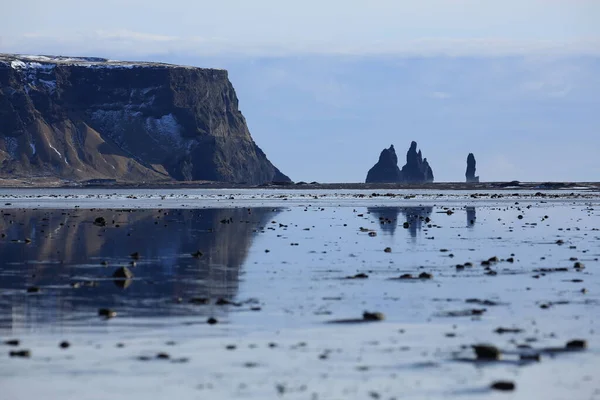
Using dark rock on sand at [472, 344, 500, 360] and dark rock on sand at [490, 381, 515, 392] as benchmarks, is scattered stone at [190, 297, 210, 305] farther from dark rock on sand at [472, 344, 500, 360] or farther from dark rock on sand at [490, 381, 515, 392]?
dark rock on sand at [490, 381, 515, 392]

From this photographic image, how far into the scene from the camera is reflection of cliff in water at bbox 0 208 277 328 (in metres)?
29.2

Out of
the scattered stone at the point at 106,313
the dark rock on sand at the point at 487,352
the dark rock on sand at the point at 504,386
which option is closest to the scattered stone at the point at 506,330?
the dark rock on sand at the point at 487,352

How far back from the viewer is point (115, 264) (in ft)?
133

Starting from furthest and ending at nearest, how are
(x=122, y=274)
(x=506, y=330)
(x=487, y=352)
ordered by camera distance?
(x=122, y=274) → (x=506, y=330) → (x=487, y=352)

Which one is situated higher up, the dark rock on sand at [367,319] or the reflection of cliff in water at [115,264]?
the reflection of cliff in water at [115,264]

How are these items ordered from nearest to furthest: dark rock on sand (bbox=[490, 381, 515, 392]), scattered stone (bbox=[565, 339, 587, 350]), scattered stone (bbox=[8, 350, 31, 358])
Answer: dark rock on sand (bbox=[490, 381, 515, 392]), scattered stone (bbox=[8, 350, 31, 358]), scattered stone (bbox=[565, 339, 587, 350])

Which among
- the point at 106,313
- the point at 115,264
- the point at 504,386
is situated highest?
the point at 115,264

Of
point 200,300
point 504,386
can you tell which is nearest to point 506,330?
point 504,386

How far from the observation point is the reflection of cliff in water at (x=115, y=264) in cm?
2925

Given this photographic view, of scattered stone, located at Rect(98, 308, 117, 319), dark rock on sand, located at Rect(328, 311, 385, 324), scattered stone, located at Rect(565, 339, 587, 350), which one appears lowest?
scattered stone, located at Rect(565, 339, 587, 350)

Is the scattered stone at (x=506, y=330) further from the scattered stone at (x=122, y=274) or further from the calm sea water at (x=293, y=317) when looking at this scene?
the scattered stone at (x=122, y=274)

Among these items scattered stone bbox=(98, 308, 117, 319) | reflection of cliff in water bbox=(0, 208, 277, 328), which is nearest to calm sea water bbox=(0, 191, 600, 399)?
reflection of cliff in water bbox=(0, 208, 277, 328)

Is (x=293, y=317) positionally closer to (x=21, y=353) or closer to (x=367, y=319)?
(x=367, y=319)

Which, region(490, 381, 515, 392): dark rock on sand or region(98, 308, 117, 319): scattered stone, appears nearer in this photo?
region(490, 381, 515, 392): dark rock on sand
